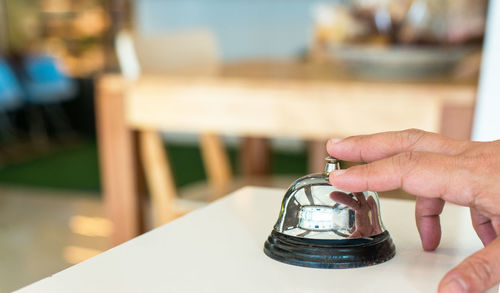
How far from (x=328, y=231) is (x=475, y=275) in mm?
107

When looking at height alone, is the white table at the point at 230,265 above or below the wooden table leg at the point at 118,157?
above

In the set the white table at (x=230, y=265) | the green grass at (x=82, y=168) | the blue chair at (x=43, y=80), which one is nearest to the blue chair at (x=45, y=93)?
the blue chair at (x=43, y=80)

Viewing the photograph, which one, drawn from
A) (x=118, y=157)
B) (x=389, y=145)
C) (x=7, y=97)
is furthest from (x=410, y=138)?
(x=7, y=97)

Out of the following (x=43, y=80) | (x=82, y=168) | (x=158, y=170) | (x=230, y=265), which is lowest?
(x=82, y=168)

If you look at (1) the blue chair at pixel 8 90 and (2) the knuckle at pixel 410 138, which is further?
(1) the blue chair at pixel 8 90

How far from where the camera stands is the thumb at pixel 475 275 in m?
0.37

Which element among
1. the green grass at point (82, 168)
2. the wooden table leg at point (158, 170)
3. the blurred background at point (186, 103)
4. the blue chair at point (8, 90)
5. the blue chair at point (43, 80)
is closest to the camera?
the blurred background at point (186, 103)

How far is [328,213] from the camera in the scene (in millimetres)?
441

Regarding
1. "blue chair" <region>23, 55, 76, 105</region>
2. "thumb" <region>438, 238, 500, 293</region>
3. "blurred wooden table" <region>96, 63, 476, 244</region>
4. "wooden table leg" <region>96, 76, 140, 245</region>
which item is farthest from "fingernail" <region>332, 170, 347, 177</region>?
"blue chair" <region>23, 55, 76, 105</region>

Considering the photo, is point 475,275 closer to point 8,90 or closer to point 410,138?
point 410,138

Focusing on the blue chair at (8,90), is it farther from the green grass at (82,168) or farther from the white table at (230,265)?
the white table at (230,265)

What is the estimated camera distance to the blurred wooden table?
137 cm

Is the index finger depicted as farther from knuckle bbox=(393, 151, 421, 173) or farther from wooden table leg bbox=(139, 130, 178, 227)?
wooden table leg bbox=(139, 130, 178, 227)

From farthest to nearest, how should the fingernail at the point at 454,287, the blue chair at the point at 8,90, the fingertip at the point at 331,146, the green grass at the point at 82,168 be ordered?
the blue chair at the point at 8,90 → the green grass at the point at 82,168 → the fingertip at the point at 331,146 → the fingernail at the point at 454,287
